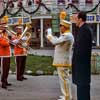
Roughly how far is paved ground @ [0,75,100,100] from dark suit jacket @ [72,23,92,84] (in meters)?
3.06

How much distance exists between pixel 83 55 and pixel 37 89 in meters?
4.87

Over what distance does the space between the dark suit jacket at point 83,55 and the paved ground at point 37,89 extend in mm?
3063

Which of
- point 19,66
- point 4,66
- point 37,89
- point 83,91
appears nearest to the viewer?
point 83,91

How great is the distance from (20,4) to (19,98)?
3863 cm

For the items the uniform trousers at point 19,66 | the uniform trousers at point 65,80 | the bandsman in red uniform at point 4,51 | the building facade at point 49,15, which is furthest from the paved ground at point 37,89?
the building facade at point 49,15

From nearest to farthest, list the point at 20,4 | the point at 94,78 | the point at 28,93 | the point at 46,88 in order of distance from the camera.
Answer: the point at 28,93, the point at 46,88, the point at 94,78, the point at 20,4

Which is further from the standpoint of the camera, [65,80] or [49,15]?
[49,15]

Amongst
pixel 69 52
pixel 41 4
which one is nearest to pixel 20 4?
pixel 41 4

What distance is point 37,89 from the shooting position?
14125 mm

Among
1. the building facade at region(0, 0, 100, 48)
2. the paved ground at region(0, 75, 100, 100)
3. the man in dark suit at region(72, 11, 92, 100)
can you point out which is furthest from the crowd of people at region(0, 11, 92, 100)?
the building facade at region(0, 0, 100, 48)

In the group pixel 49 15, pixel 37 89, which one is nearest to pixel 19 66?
pixel 37 89

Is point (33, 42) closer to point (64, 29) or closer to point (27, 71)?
point (27, 71)

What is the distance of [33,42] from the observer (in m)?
50.7

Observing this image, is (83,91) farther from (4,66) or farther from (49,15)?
(49,15)
